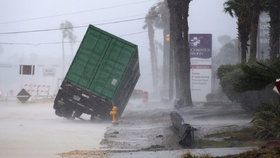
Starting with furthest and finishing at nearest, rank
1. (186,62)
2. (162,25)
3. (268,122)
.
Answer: (162,25), (186,62), (268,122)

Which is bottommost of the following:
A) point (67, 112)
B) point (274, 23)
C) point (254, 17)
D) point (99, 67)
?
point (67, 112)

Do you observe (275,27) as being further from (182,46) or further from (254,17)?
(182,46)

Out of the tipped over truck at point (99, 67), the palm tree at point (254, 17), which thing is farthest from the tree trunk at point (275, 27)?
the tipped over truck at point (99, 67)

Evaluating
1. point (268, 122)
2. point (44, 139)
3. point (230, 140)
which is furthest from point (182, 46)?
point (268, 122)

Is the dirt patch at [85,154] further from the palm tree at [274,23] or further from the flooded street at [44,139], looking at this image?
the palm tree at [274,23]

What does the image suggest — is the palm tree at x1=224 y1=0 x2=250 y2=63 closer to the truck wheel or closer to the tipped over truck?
the tipped over truck

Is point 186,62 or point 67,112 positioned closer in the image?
point 67,112

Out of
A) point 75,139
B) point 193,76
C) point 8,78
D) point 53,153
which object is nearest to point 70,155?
point 53,153

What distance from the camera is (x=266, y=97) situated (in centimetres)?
1992

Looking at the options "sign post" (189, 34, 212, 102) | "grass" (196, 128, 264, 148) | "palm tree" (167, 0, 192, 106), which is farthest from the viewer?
"sign post" (189, 34, 212, 102)

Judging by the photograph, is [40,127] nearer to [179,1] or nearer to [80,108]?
[80,108]

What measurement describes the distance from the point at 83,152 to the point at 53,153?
0.77 metres

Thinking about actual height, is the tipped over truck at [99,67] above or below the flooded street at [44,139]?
above

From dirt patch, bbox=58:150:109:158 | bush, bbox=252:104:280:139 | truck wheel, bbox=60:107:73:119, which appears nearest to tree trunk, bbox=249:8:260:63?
truck wheel, bbox=60:107:73:119
